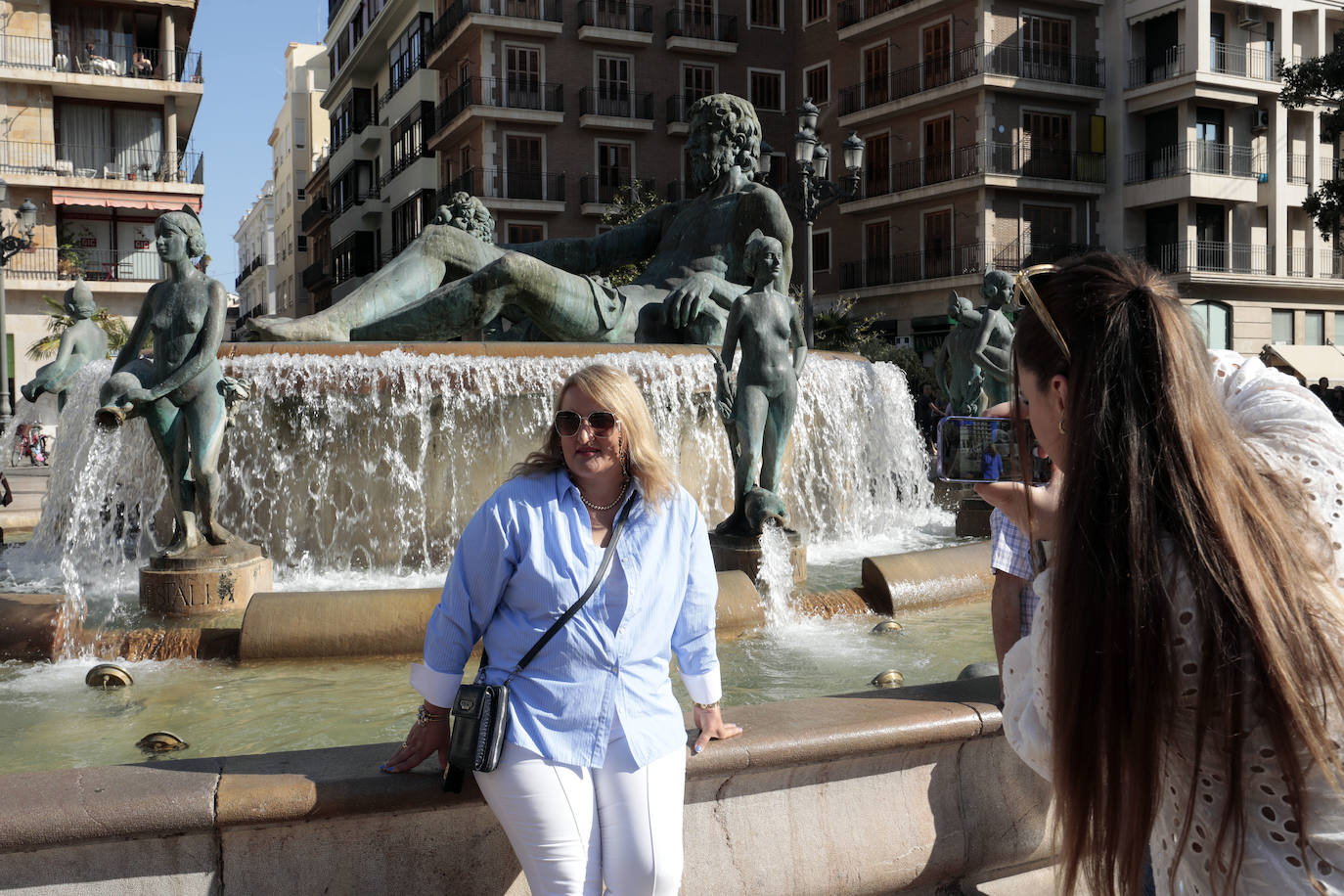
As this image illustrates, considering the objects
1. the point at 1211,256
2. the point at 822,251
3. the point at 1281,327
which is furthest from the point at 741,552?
the point at 822,251

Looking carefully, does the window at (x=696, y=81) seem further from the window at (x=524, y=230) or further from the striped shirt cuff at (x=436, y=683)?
the striped shirt cuff at (x=436, y=683)

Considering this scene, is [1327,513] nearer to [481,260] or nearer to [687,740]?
[687,740]

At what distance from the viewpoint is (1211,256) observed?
36.3 m

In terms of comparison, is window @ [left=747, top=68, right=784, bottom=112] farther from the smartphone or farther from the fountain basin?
the smartphone

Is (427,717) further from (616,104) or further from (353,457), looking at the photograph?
(616,104)

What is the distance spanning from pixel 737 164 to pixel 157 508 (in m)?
5.14

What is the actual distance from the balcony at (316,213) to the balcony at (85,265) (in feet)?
57.1

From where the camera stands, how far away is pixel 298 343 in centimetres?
734

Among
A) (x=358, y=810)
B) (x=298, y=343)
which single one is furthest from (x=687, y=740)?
(x=298, y=343)

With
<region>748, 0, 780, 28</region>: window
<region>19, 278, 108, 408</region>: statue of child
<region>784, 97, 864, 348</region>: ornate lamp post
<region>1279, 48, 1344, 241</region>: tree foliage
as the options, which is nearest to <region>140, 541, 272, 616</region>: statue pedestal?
<region>19, 278, 108, 408</region>: statue of child

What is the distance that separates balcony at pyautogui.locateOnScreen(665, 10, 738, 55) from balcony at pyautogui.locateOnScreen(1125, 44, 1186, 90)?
1372 centimetres

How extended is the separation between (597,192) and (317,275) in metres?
24.7

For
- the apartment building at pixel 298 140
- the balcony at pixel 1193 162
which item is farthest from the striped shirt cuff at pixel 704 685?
the apartment building at pixel 298 140

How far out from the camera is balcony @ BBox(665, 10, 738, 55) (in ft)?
137
